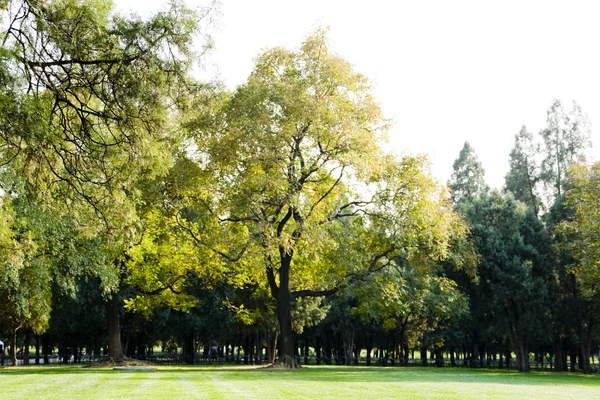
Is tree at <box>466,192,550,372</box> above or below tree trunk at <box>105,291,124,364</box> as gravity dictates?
above

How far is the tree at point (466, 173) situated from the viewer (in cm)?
6250

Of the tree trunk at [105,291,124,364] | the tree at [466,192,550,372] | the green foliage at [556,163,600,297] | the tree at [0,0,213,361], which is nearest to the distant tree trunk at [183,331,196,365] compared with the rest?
the tree trunk at [105,291,124,364]

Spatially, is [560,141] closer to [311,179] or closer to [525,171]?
[525,171]

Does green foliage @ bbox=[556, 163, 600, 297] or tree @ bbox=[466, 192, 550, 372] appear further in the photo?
tree @ bbox=[466, 192, 550, 372]

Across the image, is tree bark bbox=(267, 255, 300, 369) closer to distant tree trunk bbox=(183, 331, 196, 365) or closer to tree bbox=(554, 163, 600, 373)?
tree bbox=(554, 163, 600, 373)

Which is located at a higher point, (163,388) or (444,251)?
(444,251)

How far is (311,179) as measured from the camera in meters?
34.0

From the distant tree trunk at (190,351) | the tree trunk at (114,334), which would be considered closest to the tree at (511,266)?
the tree trunk at (114,334)

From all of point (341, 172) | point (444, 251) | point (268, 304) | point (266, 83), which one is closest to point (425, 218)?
point (444, 251)

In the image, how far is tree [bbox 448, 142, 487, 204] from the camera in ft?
205

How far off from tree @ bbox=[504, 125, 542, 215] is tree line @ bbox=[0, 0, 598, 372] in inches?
5.6

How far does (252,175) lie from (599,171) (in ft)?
64.1

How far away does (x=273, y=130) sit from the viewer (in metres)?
31.3

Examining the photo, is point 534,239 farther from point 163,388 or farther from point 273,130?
point 163,388
